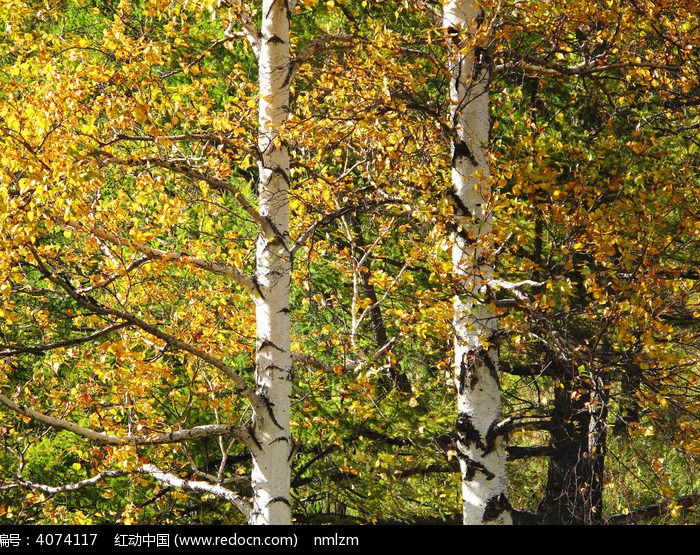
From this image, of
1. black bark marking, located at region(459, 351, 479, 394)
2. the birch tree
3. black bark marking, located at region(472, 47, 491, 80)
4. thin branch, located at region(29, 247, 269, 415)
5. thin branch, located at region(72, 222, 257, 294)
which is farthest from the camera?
black bark marking, located at region(472, 47, 491, 80)

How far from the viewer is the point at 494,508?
243 inches

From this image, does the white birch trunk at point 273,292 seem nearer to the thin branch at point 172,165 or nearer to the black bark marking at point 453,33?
the thin branch at point 172,165

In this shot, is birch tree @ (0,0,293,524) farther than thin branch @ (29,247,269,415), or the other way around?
birch tree @ (0,0,293,524)

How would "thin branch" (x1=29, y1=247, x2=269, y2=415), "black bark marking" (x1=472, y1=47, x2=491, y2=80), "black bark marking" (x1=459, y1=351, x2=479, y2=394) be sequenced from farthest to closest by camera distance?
"black bark marking" (x1=472, y1=47, x2=491, y2=80) < "black bark marking" (x1=459, y1=351, x2=479, y2=394) < "thin branch" (x1=29, y1=247, x2=269, y2=415)

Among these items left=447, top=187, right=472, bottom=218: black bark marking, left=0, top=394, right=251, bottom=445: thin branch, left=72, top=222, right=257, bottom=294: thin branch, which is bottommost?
left=0, top=394, right=251, bottom=445: thin branch

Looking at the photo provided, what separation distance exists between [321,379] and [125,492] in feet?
9.22

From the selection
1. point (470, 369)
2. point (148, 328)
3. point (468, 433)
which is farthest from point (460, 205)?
point (148, 328)

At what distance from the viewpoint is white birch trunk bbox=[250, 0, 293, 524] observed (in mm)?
6359

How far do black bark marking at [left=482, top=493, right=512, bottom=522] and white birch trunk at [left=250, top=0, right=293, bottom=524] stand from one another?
1.46 metres

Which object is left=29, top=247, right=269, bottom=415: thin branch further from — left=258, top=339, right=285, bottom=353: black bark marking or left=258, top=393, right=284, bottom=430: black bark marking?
left=258, top=339, right=285, bottom=353: black bark marking

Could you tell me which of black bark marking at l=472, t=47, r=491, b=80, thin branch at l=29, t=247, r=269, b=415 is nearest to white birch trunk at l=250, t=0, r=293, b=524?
thin branch at l=29, t=247, r=269, b=415

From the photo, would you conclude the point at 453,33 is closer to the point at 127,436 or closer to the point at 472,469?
the point at 472,469
